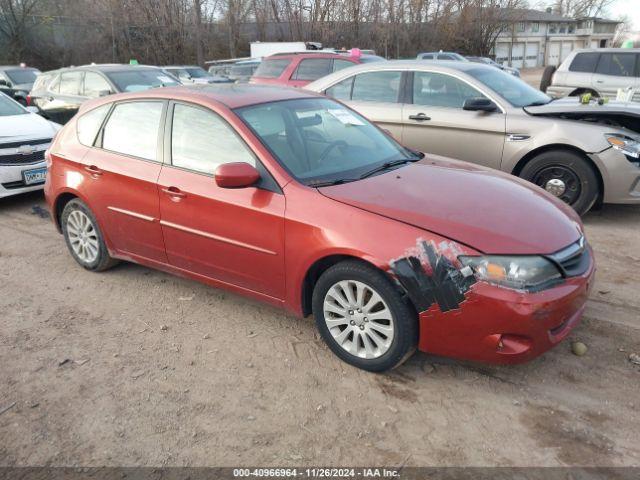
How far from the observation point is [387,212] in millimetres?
3074

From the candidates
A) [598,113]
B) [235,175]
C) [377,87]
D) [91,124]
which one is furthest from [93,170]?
[598,113]

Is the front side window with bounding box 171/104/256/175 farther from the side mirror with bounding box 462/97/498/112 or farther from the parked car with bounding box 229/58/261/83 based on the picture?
the parked car with bounding box 229/58/261/83

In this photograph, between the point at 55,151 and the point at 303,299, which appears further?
the point at 55,151

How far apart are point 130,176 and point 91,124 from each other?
3.02ft

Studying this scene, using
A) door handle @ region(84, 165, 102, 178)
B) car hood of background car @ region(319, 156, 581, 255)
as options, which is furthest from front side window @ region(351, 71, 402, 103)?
door handle @ region(84, 165, 102, 178)

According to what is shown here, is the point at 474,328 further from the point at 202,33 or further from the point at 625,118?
the point at 202,33

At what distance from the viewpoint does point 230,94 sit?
402 centimetres

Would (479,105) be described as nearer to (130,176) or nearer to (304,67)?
(130,176)

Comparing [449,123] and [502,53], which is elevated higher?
[502,53]

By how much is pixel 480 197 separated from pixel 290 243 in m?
1.22

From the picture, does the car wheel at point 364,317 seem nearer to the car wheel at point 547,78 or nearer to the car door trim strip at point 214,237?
the car door trim strip at point 214,237

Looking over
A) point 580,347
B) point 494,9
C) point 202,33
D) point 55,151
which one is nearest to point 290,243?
point 580,347

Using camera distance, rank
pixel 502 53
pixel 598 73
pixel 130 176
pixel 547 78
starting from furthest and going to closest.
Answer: pixel 502 53 → pixel 547 78 → pixel 598 73 → pixel 130 176

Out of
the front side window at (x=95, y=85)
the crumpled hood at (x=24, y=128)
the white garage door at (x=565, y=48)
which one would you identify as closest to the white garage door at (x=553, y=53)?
the white garage door at (x=565, y=48)
